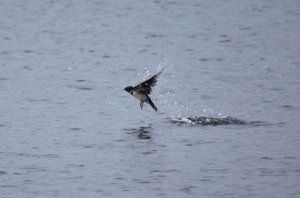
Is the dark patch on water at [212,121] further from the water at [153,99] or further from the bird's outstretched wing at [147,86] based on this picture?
the bird's outstretched wing at [147,86]

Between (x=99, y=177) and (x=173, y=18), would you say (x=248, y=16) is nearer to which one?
(x=173, y=18)

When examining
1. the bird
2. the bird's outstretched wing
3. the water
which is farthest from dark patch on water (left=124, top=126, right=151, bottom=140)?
the bird's outstretched wing

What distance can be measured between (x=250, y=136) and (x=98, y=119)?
2794mm

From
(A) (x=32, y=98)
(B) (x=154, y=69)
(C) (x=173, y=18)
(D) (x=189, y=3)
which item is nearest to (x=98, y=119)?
(A) (x=32, y=98)

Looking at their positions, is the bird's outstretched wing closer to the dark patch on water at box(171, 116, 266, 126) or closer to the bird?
the bird

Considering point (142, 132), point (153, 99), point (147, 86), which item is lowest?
point (153, 99)

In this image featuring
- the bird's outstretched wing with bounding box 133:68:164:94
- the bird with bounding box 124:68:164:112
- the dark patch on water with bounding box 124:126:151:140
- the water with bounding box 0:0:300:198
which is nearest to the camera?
the water with bounding box 0:0:300:198

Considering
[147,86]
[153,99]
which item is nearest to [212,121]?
[147,86]

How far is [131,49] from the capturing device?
2288 cm

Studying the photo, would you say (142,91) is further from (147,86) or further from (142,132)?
(142,132)

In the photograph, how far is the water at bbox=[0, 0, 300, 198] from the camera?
42.6 ft

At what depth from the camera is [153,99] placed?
728 inches

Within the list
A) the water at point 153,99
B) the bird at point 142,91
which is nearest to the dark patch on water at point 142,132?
the water at point 153,99

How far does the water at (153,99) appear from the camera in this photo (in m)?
13.0
